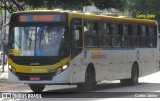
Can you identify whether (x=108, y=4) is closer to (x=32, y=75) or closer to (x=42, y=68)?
(x=42, y=68)

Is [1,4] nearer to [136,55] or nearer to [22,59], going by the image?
[136,55]

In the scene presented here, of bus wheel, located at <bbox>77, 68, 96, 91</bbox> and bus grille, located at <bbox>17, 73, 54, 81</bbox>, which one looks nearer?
bus grille, located at <bbox>17, 73, 54, 81</bbox>

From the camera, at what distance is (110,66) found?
2403cm

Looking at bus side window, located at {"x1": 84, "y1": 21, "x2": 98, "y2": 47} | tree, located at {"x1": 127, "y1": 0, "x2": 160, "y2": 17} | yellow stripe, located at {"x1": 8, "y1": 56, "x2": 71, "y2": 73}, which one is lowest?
tree, located at {"x1": 127, "y1": 0, "x2": 160, "y2": 17}

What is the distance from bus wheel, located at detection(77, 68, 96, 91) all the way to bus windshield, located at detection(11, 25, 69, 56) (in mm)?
2074

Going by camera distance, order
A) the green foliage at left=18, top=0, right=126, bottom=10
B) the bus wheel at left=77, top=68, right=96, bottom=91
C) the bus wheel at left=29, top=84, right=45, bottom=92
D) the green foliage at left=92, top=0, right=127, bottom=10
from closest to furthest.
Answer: the bus wheel at left=77, top=68, right=96, bottom=91
the bus wheel at left=29, top=84, right=45, bottom=92
the green foliage at left=18, top=0, right=126, bottom=10
the green foliage at left=92, top=0, right=127, bottom=10

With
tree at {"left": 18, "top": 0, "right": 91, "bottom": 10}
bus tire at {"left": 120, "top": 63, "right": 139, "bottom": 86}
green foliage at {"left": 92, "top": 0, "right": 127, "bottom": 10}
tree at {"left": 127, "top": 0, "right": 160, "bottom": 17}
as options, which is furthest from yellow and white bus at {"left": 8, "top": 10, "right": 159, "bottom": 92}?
tree at {"left": 127, "top": 0, "right": 160, "bottom": 17}

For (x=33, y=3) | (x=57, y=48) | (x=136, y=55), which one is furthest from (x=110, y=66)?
(x=33, y=3)

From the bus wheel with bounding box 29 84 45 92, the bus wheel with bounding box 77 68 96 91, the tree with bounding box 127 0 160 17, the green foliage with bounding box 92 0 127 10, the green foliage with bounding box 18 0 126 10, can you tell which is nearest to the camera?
the bus wheel with bounding box 77 68 96 91

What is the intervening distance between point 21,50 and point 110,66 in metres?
5.09

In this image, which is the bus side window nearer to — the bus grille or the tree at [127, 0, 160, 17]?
the bus grille

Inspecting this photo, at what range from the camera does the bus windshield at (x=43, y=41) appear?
19797 mm

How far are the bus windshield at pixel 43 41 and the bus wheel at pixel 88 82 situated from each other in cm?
207

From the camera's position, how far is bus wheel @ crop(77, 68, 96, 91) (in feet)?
70.6
